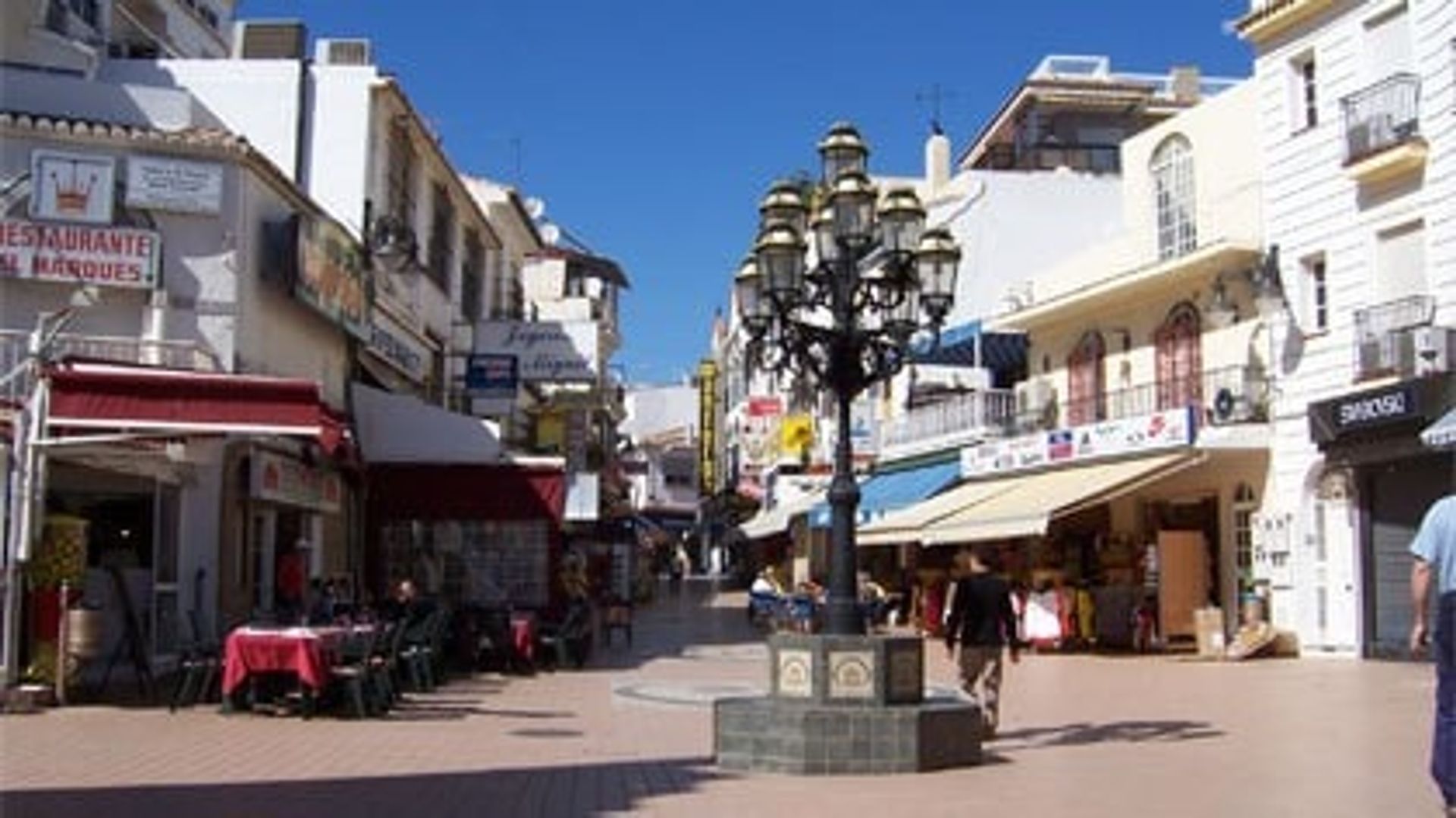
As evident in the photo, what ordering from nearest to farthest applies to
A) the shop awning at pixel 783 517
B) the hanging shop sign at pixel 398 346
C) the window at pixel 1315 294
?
1. the hanging shop sign at pixel 398 346
2. the window at pixel 1315 294
3. the shop awning at pixel 783 517

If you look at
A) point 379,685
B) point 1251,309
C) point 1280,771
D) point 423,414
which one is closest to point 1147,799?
point 1280,771

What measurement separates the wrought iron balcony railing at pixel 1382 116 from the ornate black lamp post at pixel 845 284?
40.8 ft

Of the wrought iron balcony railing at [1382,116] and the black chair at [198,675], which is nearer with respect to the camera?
the black chair at [198,675]

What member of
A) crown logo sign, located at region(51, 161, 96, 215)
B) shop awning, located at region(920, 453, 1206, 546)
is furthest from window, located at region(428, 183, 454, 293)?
crown logo sign, located at region(51, 161, 96, 215)

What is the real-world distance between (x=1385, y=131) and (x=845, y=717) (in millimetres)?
16175

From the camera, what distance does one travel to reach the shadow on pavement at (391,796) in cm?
996

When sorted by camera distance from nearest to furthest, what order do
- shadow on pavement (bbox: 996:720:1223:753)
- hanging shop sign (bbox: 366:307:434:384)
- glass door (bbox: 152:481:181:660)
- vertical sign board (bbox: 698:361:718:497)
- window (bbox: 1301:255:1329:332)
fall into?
shadow on pavement (bbox: 996:720:1223:753) < glass door (bbox: 152:481:181:660) < hanging shop sign (bbox: 366:307:434:384) < window (bbox: 1301:255:1329:332) < vertical sign board (bbox: 698:361:718:497)

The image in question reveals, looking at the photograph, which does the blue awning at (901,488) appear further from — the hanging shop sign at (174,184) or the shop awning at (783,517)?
the hanging shop sign at (174,184)

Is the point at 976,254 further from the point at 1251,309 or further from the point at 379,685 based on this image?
the point at 379,685

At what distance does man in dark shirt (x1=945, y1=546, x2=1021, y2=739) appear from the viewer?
14609 millimetres

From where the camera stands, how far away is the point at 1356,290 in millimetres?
25469

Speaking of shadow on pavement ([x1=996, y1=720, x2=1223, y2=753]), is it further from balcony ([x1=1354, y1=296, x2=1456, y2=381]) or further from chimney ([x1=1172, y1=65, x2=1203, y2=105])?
chimney ([x1=1172, y1=65, x2=1203, y2=105])

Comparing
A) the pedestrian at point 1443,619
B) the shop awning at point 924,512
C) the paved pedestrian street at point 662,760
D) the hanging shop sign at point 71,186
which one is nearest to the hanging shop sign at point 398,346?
the hanging shop sign at point 71,186

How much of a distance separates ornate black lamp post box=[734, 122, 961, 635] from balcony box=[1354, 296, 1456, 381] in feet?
36.5
